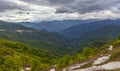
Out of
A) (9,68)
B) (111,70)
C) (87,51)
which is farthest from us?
(9,68)

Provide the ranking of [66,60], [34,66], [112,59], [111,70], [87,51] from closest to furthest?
[111,70], [112,59], [66,60], [87,51], [34,66]

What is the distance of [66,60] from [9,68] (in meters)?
70.1

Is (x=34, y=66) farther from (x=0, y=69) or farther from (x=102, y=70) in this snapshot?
(x=102, y=70)

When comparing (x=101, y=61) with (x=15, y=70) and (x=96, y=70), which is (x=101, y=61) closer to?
(x=96, y=70)

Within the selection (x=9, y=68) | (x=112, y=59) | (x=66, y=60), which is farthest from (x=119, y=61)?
(x=9, y=68)

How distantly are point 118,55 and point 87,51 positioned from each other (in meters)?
71.6

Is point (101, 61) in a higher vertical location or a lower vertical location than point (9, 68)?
lower

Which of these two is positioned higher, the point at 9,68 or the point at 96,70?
the point at 9,68

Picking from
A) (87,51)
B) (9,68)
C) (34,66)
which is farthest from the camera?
(9,68)

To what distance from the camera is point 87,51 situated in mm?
149750

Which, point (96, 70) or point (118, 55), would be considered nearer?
point (96, 70)

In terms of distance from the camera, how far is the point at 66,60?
13712 centimetres

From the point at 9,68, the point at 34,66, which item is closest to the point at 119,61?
the point at 34,66

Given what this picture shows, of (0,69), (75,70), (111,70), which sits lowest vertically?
(111,70)
